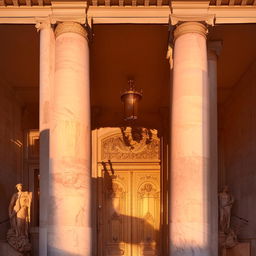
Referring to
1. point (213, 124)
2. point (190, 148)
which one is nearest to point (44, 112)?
point (190, 148)

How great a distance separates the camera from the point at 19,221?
18031 mm

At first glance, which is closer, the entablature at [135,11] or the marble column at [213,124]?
the entablature at [135,11]

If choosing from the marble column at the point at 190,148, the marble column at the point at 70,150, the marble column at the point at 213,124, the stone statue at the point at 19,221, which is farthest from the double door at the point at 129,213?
the marble column at the point at 70,150

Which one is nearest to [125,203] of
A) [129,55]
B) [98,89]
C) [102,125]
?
[102,125]

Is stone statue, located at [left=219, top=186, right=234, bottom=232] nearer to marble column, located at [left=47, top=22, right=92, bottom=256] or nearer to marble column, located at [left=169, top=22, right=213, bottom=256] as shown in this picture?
marble column, located at [left=169, top=22, right=213, bottom=256]

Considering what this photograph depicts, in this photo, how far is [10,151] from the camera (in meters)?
21.2

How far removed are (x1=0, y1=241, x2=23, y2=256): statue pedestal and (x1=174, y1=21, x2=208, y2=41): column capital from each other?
29.3ft

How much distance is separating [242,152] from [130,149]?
17.7 feet

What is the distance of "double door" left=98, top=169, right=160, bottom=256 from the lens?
23.1 metres

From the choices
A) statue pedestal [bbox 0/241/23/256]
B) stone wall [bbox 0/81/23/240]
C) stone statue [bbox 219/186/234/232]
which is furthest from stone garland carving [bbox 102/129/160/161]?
statue pedestal [bbox 0/241/23/256]

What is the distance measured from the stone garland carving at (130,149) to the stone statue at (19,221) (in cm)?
631

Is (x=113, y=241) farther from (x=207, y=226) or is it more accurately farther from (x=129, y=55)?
(x=207, y=226)

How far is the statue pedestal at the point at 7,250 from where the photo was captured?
1730 cm

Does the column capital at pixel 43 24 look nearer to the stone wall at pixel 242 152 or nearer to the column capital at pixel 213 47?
the column capital at pixel 213 47
